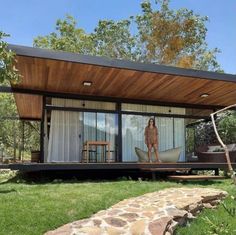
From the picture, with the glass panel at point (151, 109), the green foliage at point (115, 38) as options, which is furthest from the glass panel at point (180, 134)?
the green foliage at point (115, 38)

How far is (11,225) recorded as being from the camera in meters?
5.18

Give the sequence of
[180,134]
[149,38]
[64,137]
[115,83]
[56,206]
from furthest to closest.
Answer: [149,38] → [180,134] → [64,137] → [115,83] → [56,206]

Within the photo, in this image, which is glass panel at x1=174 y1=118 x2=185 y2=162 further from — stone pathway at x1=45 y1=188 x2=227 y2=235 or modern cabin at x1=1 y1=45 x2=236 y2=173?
stone pathway at x1=45 y1=188 x2=227 y2=235

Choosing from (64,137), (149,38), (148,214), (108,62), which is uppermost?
(149,38)

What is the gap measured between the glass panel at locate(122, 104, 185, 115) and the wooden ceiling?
0.95 feet

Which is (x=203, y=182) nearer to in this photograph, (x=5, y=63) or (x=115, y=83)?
(x=115, y=83)

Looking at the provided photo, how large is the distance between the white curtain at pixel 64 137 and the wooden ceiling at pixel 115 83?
758 mm

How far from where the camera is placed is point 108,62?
8.50m

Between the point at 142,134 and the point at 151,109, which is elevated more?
the point at 151,109

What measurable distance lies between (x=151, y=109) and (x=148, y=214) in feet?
23.0

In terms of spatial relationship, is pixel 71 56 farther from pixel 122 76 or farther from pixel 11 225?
pixel 11 225

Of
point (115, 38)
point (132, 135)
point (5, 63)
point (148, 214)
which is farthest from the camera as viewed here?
point (115, 38)

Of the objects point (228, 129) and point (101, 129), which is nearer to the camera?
point (101, 129)

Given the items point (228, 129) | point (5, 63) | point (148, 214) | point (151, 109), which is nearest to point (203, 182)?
point (151, 109)
